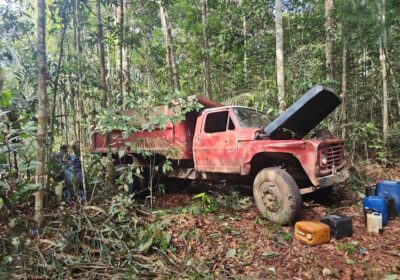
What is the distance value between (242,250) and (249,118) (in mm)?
2776

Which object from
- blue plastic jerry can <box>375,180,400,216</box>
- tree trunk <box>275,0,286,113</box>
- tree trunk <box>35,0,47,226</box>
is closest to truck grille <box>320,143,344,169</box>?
blue plastic jerry can <box>375,180,400,216</box>

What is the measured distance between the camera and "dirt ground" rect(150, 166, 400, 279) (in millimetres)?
3527

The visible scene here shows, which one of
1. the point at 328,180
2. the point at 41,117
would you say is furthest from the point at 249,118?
the point at 41,117

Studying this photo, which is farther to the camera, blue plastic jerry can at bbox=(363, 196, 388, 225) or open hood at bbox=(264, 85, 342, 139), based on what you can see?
open hood at bbox=(264, 85, 342, 139)

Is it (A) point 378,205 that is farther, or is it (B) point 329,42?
(B) point 329,42

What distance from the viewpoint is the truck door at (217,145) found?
224 inches

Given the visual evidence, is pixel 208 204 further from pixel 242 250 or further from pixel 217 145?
pixel 242 250

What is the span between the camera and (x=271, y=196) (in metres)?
4.92

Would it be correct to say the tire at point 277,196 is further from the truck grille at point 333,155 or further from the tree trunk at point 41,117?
the tree trunk at point 41,117

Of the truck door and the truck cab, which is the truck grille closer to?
the truck cab

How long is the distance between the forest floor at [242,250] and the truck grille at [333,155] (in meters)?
0.83

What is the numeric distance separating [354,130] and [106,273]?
724cm

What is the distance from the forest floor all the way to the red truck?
1.80 feet

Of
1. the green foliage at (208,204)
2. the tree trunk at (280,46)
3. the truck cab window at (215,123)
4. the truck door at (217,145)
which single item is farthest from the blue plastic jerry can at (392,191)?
the tree trunk at (280,46)
